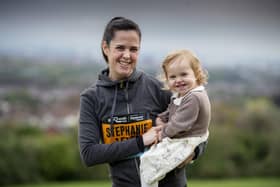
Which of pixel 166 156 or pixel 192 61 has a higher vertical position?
pixel 192 61

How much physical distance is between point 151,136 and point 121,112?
0.21m

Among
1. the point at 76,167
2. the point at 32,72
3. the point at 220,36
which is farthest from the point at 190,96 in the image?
the point at 220,36

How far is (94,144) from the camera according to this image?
7.00 feet

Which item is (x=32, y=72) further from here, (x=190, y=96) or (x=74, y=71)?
(x=190, y=96)

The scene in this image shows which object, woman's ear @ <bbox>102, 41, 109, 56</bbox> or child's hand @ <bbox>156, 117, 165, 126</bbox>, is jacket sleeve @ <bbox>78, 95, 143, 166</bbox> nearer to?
child's hand @ <bbox>156, 117, 165, 126</bbox>

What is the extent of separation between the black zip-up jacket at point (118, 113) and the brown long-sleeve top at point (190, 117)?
0.53 ft

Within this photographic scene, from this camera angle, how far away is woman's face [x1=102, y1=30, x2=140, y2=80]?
214 centimetres

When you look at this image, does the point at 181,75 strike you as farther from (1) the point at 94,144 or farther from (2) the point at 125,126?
(1) the point at 94,144

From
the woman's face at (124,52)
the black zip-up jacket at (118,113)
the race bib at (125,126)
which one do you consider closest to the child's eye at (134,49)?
the woman's face at (124,52)

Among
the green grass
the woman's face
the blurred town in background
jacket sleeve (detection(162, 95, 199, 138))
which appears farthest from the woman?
the green grass

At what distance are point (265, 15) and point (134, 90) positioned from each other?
109 feet

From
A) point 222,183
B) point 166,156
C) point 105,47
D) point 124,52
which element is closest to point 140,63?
point 222,183

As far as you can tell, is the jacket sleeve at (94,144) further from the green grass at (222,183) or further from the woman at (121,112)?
the green grass at (222,183)

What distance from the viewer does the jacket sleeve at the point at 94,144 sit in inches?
82.2
